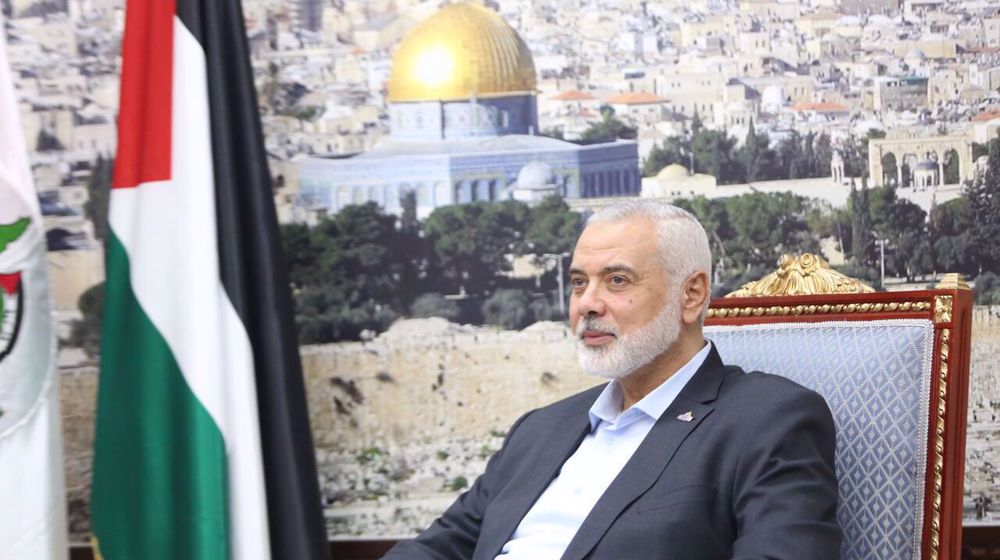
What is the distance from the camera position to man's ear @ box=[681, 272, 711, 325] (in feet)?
8.16

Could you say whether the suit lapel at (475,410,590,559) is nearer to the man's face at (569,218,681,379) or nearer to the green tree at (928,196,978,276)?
the man's face at (569,218,681,379)

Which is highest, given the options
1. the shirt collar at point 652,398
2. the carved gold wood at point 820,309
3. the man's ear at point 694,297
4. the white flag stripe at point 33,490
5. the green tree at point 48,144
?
the green tree at point 48,144

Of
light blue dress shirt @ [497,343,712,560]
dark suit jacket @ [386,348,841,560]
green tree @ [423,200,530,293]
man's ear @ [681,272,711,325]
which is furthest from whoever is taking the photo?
green tree @ [423,200,530,293]

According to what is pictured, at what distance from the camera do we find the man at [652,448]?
213 centimetres

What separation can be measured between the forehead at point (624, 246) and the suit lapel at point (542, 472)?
0.35 metres

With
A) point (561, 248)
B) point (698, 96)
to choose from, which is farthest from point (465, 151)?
point (698, 96)

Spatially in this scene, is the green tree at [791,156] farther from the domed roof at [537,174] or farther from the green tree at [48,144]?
the green tree at [48,144]

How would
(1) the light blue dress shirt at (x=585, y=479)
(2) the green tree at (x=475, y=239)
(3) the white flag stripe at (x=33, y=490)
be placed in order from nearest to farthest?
(1) the light blue dress shirt at (x=585, y=479) → (3) the white flag stripe at (x=33, y=490) → (2) the green tree at (x=475, y=239)

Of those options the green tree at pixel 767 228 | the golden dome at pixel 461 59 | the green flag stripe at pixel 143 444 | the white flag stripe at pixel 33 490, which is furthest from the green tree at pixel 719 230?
the white flag stripe at pixel 33 490

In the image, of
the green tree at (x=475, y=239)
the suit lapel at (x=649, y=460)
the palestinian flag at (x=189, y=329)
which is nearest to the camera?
the suit lapel at (x=649, y=460)

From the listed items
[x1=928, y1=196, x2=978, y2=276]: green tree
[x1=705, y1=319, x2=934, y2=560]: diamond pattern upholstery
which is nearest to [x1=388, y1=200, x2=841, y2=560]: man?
[x1=705, y1=319, x2=934, y2=560]: diamond pattern upholstery

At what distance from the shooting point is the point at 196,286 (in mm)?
3340

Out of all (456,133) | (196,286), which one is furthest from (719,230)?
(196,286)

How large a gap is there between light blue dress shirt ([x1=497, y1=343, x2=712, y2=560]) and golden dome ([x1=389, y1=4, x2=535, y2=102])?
52.7 inches
